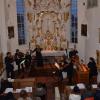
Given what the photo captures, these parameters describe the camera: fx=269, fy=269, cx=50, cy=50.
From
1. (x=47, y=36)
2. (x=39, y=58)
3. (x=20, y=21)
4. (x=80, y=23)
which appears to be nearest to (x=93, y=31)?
(x=80, y=23)

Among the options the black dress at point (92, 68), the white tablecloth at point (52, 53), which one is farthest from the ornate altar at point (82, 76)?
the white tablecloth at point (52, 53)

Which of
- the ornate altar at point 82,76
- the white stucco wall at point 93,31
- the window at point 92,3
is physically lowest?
the ornate altar at point 82,76

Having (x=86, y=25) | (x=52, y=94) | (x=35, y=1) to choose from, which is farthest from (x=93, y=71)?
(x=35, y=1)

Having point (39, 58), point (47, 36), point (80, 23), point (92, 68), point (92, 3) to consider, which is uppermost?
point (92, 3)

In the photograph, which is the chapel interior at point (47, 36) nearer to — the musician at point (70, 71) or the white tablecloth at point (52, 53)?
the white tablecloth at point (52, 53)

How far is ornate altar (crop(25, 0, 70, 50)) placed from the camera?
2014 centimetres

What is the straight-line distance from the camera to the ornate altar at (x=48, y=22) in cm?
2014

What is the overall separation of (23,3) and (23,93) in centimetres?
1252

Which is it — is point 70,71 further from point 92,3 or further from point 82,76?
point 92,3

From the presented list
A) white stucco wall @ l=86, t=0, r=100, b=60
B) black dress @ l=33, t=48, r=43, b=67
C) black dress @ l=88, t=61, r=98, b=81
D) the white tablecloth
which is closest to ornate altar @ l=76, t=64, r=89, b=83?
black dress @ l=88, t=61, r=98, b=81

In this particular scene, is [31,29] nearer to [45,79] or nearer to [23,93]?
[45,79]

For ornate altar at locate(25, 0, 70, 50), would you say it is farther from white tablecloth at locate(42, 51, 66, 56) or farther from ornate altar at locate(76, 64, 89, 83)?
ornate altar at locate(76, 64, 89, 83)

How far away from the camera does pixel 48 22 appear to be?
67.6 feet

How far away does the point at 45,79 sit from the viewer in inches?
626
